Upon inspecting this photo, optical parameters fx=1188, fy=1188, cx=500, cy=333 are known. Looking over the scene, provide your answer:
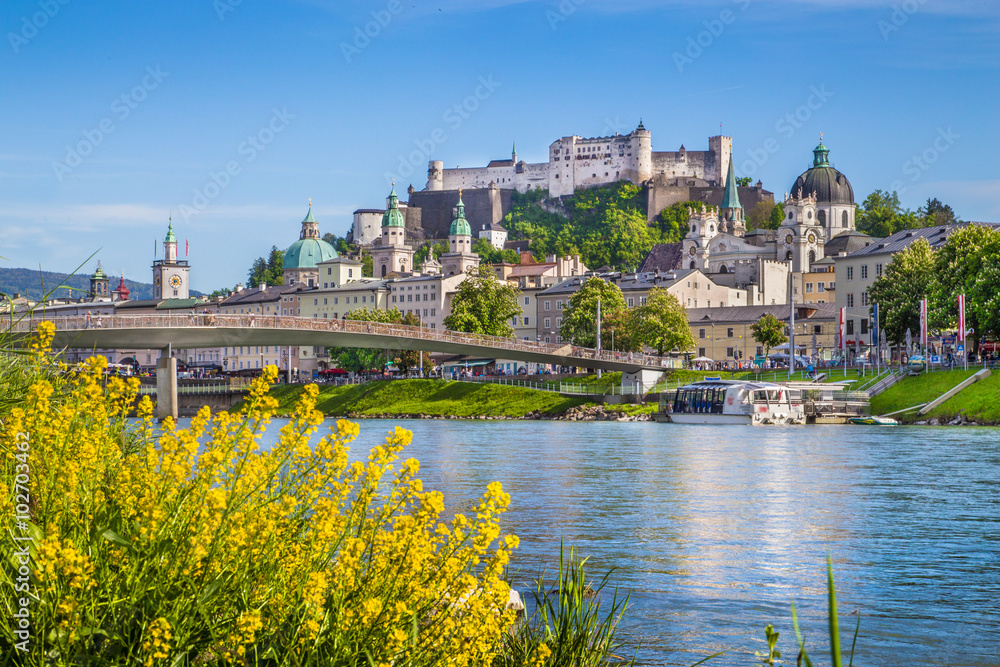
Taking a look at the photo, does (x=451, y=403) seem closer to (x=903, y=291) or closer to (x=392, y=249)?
(x=903, y=291)

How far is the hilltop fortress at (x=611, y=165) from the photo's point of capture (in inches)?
7156

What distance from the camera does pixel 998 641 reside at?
1159cm

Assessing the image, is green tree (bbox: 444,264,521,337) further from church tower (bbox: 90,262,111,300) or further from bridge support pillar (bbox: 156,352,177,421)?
church tower (bbox: 90,262,111,300)

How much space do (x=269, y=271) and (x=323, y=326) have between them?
126 metres

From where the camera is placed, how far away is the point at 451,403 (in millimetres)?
78750

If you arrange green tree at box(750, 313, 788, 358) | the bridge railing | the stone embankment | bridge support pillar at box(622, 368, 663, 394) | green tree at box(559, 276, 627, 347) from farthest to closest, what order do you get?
1. green tree at box(750, 313, 788, 358)
2. green tree at box(559, 276, 627, 347)
3. bridge support pillar at box(622, 368, 663, 394)
4. the stone embankment
5. the bridge railing

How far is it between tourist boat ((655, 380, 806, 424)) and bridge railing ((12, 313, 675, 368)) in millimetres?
8196

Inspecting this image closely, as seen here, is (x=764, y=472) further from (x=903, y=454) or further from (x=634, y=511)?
(x=634, y=511)

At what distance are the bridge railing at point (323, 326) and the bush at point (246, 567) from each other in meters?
34.6

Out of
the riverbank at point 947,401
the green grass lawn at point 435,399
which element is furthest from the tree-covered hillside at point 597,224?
the riverbank at point 947,401

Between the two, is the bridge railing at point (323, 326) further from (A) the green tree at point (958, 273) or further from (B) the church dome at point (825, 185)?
(B) the church dome at point (825, 185)

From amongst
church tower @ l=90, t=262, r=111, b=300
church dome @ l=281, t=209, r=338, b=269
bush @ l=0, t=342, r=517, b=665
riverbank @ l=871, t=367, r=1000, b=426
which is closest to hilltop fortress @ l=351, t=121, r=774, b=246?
church dome @ l=281, t=209, r=338, b=269

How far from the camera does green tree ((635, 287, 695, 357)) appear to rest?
84000 mm

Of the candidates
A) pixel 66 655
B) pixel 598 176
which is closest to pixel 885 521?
pixel 66 655
